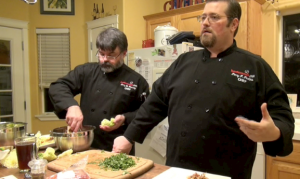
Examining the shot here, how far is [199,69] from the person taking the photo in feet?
4.53

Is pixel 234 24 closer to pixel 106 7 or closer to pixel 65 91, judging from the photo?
pixel 65 91

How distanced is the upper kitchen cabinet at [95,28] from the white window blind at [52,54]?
0.37m

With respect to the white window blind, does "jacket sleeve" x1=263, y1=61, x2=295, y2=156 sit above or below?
below

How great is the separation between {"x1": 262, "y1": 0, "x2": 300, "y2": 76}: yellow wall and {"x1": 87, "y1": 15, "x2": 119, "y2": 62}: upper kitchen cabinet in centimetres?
187

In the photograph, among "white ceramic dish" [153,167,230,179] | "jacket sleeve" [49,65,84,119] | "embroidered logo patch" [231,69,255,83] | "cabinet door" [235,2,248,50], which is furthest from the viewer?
"cabinet door" [235,2,248,50]

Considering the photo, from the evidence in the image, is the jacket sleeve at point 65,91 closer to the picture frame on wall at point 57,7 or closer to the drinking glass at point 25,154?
the drinking glass at point 25,154

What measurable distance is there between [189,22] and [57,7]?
2.07 meters

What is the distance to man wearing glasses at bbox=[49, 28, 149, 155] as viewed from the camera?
5.73 ft

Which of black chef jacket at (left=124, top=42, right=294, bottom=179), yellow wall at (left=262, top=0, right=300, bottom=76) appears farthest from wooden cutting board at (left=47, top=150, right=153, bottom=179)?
yellow wall at (left=262, top=0, right=300, bottom=76)

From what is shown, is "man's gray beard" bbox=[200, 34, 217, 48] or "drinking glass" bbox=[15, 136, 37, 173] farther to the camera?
"man's gray beard" bbox=[200, 34, 217, 48]

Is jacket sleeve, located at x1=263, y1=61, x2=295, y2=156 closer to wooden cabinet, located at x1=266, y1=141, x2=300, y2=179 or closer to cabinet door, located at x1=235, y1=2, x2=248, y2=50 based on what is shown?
wooden cabinet, located at x1=266, y1=141, x2=300, y2=179

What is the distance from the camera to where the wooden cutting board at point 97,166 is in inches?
40.9

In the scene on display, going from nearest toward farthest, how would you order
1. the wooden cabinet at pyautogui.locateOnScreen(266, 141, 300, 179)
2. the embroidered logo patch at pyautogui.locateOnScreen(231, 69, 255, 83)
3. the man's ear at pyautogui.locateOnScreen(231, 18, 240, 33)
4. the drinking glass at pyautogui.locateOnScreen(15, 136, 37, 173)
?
the drinking glass at pyautogui.locateOnScreen(15, 136, 37, 173) → the embroidered logo patch at pyautogui.locateOnScreen(231, 69, 255, 83) → the man's ear at pyautogui.locateOnScreen(231, 18, 240, 33) → the wooden cabinet at pyautogui.locateOnScreen(266, 141, 300, 179)

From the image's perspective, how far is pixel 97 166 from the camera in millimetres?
1134
